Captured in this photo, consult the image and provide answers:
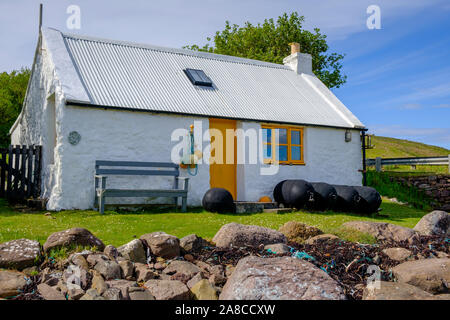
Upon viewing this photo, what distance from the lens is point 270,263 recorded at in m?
4.48

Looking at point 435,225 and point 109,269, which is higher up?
point 435,225

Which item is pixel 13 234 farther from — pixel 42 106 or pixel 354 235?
pixel 42 106

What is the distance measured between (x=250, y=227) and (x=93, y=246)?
7.57ft

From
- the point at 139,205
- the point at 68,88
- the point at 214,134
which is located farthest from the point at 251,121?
Result: the point at 68,88

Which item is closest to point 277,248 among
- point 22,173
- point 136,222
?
point 136,222

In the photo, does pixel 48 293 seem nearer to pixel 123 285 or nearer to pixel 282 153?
pixel 123 285

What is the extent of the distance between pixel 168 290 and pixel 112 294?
0.58 m

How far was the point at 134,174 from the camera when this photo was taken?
1154 centimetres

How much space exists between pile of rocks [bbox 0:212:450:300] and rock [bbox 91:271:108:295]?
11mm

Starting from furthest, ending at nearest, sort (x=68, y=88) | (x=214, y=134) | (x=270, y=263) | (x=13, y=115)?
(x=13, y=115), (x=214, y=134), (x=68, y=88), (x=270, y=263)

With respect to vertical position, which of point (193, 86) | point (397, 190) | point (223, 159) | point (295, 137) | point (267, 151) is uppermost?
point (193, 86)

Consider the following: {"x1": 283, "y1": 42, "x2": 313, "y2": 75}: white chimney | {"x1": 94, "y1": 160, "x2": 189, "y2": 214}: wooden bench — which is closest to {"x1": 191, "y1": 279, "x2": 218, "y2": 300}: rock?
{"x1": 94, "y1": 160, "x2": 189, "y2": 214}: wooden bench

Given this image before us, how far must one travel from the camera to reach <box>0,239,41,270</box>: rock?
5.02 meters

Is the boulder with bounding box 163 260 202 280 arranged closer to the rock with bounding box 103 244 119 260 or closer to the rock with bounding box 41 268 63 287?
the rock with bounding box 103 244 119 260
